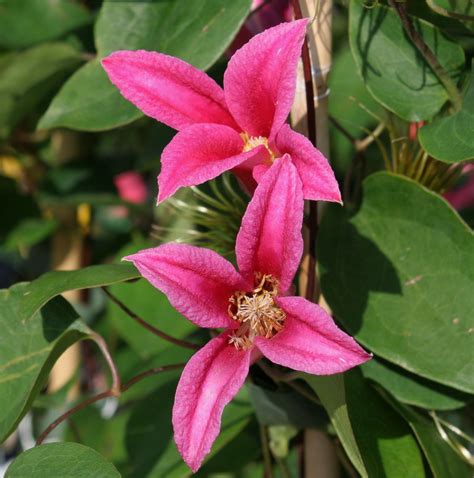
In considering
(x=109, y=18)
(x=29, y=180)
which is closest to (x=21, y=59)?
(x=109, y=18)

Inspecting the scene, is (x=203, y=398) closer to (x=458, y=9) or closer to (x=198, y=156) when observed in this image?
(x=198, y=156)

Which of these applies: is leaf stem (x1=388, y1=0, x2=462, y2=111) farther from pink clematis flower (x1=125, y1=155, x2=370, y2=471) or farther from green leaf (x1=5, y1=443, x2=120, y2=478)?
green leaf (x1=5, y1=443, x2=120, y2=478)

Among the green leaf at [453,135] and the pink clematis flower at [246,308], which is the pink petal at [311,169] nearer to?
the pink clematis flower at [246,308]

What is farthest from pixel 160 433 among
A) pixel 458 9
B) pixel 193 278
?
pixel 458 9

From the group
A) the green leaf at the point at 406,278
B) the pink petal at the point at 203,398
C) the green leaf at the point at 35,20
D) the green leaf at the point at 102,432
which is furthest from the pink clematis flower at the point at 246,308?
the green leaf at the point at 35,20

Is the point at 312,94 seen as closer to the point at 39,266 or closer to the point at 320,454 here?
the point at 320,454

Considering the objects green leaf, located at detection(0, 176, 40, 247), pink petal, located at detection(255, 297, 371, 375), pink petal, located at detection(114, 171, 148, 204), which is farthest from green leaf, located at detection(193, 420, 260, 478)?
pink petal, located at detection(114, 171, 148, 204)
